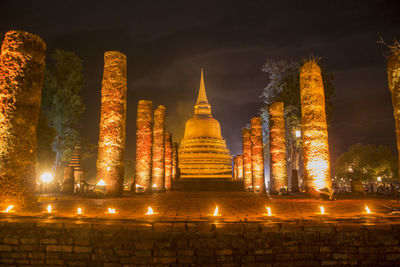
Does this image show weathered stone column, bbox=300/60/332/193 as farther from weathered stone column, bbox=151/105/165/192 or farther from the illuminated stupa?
the illuminated stupa

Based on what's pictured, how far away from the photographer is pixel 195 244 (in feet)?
15.1

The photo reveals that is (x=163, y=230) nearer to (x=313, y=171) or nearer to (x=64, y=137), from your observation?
(x=313, y=171)

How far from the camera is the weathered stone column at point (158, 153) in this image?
61.1 ft

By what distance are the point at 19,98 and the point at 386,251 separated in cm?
875

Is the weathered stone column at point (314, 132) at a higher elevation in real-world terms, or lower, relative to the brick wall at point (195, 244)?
higher

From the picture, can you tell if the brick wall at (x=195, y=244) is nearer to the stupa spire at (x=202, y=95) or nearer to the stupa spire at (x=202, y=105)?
the stupa spire at (x=202, y=105)

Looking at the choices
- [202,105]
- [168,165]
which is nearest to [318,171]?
[168,165]

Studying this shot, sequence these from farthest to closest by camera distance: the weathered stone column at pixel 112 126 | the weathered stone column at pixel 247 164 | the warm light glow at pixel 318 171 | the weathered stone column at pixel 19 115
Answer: the weathered stone column at pixel 247 164
the warm light glow at pixel 318 171
the weathered stone column at pixel 112 126
the weathered stone column at pixel 19 115

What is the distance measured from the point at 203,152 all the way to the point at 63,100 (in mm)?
16051

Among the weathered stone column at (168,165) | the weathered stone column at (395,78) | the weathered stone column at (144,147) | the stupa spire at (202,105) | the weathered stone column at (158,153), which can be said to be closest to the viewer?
the weathered stone column at (395,78)

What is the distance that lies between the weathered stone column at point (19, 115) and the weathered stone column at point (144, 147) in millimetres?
8690

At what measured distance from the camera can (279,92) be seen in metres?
26.6

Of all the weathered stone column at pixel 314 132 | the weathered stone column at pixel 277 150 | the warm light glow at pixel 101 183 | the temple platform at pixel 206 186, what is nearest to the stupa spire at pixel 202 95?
the temple platform at pixel 206 186

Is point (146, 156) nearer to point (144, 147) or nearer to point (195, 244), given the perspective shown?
point (144, 147)
